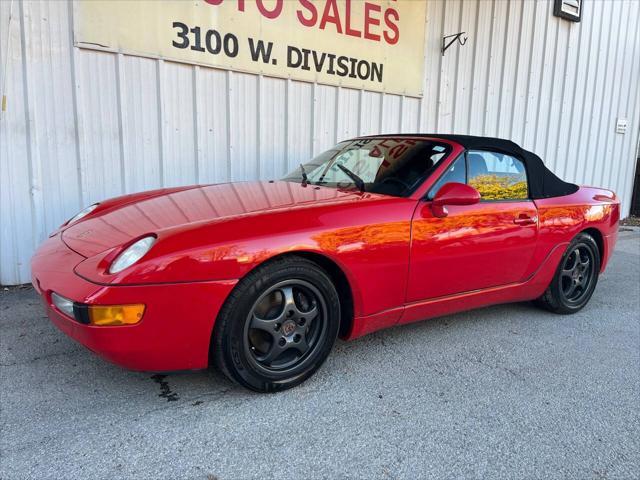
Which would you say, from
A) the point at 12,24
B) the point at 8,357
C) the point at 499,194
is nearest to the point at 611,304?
the point at 499,194

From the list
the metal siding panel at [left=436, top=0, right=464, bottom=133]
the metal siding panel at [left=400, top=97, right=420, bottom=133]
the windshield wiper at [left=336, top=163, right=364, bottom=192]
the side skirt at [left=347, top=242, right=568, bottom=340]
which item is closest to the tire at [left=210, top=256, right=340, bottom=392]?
the side skirt at [left=347, top=242, right=568, bottom=340]

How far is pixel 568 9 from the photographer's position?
7953mm

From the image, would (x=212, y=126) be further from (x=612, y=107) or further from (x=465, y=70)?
(x=612, y=107)

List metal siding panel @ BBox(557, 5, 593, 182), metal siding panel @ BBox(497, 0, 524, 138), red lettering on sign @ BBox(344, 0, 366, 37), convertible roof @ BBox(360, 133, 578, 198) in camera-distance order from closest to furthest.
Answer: convertible roof @ BBox(360, 133, 578, 198) → red lettering on sign @ BBox(344, 0, 366, 37) → metal siding panel @ BBox(497, 0, 524, 138) → metal siding panel @ BBox(557, 5, 593, 182)

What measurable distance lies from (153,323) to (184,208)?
0.78 m

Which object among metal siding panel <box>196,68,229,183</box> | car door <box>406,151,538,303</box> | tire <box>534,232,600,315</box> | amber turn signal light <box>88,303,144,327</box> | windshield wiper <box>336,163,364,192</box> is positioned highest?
metal siding panel <box>196,68,229,183</box>

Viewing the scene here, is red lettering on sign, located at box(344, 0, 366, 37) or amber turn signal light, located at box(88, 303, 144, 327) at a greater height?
red lettering on sign, located at box(344, 0, 366, 37)

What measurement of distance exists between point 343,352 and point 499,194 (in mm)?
1539

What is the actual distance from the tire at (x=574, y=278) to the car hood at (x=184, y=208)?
1959mm

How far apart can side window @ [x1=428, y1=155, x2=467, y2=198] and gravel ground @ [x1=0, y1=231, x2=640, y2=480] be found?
104cm

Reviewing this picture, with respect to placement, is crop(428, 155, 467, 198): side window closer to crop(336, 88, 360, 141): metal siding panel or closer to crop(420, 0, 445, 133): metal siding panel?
crop(336, 88, 360, 141): metal siding panel

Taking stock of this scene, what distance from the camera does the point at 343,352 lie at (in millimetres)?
3004

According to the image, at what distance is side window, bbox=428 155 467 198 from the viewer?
9.85 feet

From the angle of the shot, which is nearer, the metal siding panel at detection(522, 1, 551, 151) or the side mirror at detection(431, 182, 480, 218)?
the side mirror at detection(431, 182, 480, 218)
